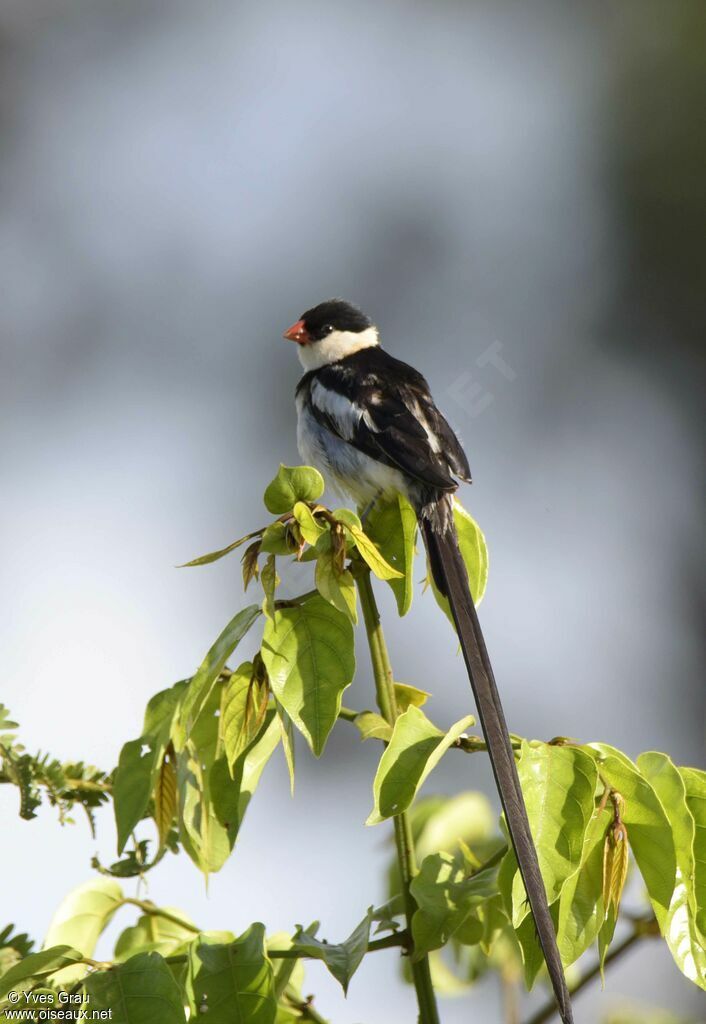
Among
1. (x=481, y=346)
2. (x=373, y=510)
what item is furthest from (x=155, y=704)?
(x=481, y=346)

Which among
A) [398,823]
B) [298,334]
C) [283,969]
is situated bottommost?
[283,969]

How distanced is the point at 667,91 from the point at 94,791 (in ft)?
21.9

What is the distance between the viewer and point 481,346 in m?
7.04

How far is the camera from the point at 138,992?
112 cm

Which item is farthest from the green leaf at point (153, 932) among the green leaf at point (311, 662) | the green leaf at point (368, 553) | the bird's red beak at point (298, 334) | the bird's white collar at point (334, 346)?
the bird's red beak at point (298, 334)

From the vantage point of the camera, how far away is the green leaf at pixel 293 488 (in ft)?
4.29

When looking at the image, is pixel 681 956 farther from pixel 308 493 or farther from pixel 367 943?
pixel 308 493

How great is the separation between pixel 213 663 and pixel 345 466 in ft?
4.15

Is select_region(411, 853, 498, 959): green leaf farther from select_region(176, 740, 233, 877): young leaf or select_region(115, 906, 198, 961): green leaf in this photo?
select_region(115, 906, 198, 961): green leaf

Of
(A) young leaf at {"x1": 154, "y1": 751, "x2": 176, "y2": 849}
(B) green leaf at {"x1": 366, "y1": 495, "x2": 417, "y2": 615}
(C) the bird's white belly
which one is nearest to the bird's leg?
(C) the bird's white belly

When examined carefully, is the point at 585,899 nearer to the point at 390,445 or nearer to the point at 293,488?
the point at 293,488

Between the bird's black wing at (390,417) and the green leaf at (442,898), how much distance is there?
0.95 m

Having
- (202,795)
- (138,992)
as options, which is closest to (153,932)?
(202,795)

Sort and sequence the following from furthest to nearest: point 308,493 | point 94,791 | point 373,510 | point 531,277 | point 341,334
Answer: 1. point 531,277
2. point 341,334
3. point 373,510
4. point 94,791
5. point 308,493
